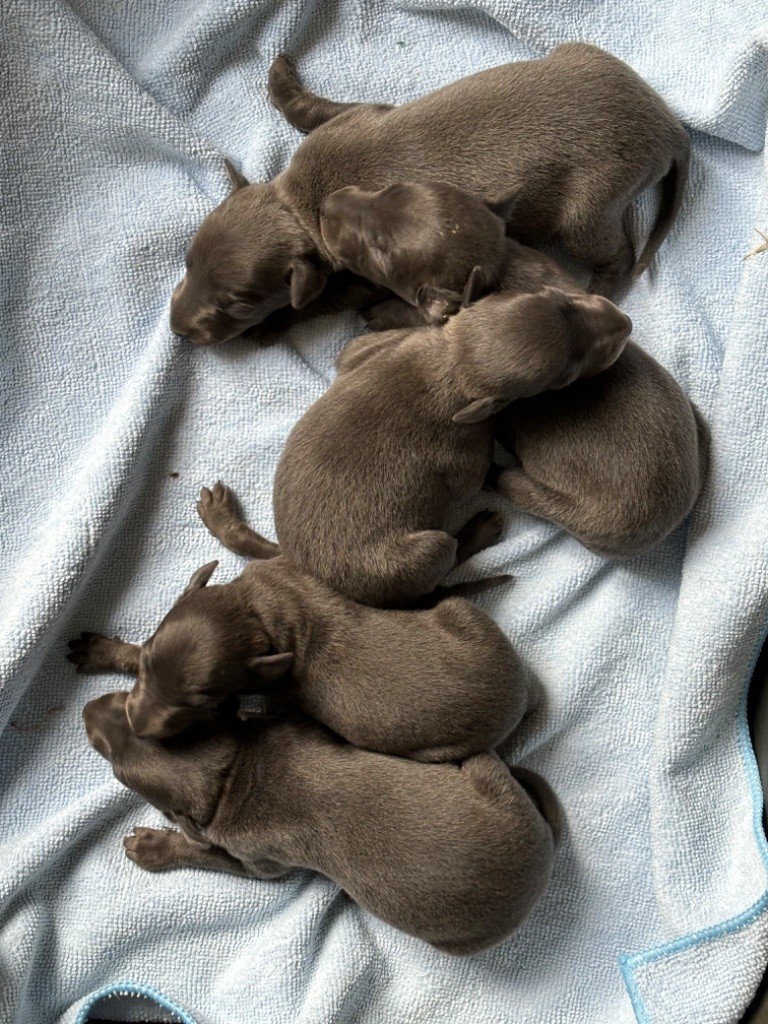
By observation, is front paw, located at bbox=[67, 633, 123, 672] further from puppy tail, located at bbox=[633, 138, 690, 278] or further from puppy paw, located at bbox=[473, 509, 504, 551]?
puppy tail, located at bbox=[633, 138, 690, 278]

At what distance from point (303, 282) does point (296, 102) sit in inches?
27.3

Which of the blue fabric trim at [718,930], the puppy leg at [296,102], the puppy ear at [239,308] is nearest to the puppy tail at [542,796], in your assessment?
the blue fabric trim at [718,930]

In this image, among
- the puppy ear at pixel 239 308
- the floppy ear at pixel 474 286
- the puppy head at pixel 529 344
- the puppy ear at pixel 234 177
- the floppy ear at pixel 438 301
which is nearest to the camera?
the puppy head at pixel 529 344

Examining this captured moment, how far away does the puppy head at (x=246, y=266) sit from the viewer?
3041 millimetres

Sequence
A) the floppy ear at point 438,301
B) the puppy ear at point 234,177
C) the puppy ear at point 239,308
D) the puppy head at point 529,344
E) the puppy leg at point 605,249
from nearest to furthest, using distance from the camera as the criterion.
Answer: the puppy head at point 529,344 < the floppy ear at point 438,301 < the puppy leg at point 605,249 < the puppy ear at point 239,308 < the puppy ear at point 234,177

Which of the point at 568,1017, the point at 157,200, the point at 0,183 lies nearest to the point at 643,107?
the point at 157,200

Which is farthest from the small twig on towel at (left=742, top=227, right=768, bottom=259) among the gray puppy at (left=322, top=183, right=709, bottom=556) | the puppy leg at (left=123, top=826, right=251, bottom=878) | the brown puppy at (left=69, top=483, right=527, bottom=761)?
the puppy leg at (left=123, top=826, right=251, bottom=878)

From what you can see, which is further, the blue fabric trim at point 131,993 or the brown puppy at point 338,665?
the blue fabric trim at point 131,993

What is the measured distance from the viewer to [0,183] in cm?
321

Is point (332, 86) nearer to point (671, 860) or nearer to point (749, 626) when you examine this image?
point (749, 626)

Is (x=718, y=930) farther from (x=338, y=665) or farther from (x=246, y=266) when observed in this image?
(x=246, y=266)

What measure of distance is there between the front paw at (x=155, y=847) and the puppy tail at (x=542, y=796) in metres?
1.12

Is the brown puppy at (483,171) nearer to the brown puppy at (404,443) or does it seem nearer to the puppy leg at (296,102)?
the puppy leg at (296,102)

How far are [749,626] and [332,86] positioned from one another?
227cm
